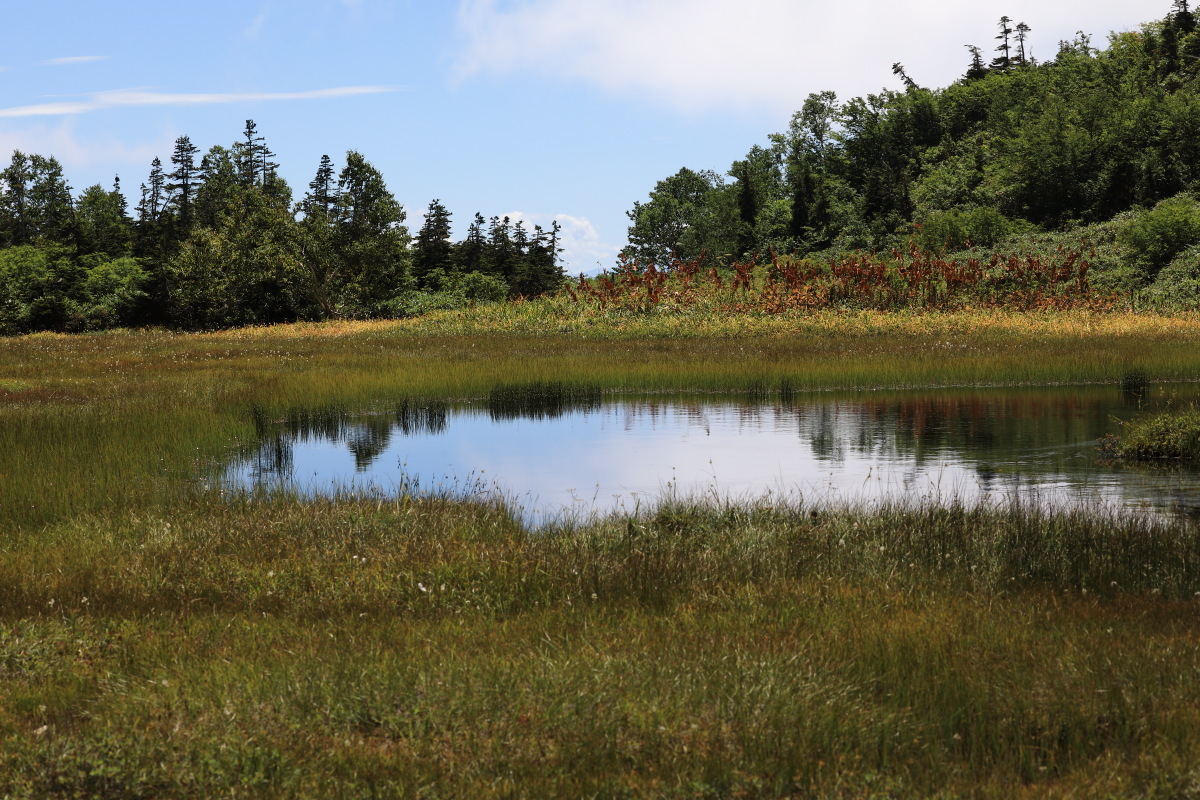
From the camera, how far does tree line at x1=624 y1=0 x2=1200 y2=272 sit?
220 ft

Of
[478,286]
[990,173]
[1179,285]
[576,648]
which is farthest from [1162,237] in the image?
[576,648]

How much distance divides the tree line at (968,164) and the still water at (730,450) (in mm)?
43619

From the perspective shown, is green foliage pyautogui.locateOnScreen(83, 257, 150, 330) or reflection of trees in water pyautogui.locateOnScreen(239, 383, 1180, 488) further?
green foliage pyautogui.locateOnScreen(83, 257, 150, 330)

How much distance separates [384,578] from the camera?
8.45m

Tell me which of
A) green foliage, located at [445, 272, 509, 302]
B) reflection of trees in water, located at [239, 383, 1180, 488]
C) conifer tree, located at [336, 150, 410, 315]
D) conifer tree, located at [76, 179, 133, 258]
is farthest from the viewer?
conifer tree, located at [76, 179, 133, 258]

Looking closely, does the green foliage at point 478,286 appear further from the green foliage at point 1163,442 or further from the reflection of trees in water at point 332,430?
the green foliage at point 1163,442

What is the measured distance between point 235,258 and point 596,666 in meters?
64.4

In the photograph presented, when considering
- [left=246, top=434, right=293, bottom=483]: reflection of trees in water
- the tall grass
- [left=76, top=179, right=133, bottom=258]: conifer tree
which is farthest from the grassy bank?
[left=76, top=179, right=133, bottom=258]: conifer tree

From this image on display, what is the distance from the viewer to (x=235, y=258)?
65125mm

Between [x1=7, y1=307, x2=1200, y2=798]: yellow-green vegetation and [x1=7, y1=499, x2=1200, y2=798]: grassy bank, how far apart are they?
2 centimetres

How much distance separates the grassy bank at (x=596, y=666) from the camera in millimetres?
4945

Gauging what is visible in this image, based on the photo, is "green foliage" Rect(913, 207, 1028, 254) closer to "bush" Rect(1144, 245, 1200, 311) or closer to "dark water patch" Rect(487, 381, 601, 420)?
"bush" Rect(1144, 245, 1200, 311)

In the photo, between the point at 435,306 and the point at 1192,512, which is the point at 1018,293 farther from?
the point at 435,306

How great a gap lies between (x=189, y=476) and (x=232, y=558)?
21.0 ft
